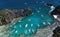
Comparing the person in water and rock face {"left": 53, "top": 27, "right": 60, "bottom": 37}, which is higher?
the person in water

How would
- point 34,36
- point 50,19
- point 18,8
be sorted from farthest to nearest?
point 18,8
point 50,19
point 34,36

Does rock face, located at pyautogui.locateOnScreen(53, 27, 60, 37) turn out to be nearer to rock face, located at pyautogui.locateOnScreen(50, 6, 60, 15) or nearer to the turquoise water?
the turquoise water

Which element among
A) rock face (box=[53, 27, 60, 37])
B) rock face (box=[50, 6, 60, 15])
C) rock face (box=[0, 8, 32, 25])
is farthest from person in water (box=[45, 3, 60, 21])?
rock face (box=[0, 8, 32, 25])

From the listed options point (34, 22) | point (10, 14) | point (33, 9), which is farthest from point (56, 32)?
point (10, 14)

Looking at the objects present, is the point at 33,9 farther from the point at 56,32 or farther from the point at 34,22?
the point at 56,32

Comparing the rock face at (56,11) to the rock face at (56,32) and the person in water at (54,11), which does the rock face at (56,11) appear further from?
the rock face at (56,32)

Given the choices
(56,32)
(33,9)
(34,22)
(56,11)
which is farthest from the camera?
(33,9)

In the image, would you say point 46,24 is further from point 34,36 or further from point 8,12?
point 8,12

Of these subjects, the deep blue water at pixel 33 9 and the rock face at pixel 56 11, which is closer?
the deep blue water at pixel 33 9

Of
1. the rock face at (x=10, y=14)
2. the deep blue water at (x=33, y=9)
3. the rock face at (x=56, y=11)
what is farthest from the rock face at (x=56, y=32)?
the rock face at (x=10, y=14)

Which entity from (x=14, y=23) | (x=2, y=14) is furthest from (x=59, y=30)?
(x=2, y=14)

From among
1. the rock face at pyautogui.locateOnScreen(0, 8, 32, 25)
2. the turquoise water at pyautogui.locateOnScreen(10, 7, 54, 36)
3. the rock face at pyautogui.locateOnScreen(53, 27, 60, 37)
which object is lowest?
the rock face at pyautogui.locateOnScreen(53, 27, 60, 37)
